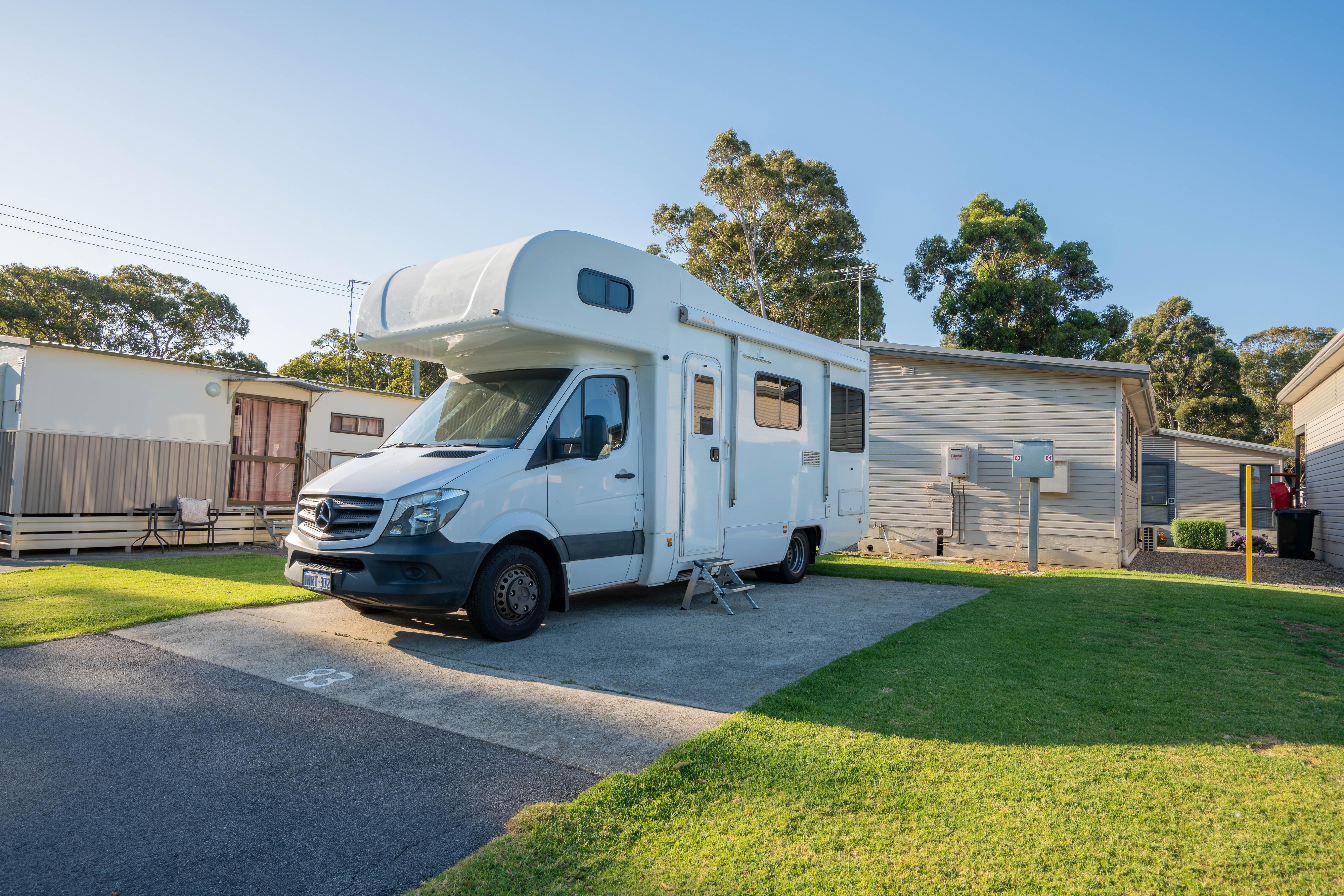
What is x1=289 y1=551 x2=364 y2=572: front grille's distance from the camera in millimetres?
5223

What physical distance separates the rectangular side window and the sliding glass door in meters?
10.1

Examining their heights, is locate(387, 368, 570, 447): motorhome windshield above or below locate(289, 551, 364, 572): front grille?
above

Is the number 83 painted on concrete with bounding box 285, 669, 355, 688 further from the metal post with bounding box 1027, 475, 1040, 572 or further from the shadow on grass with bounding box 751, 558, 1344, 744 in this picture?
the metal post with bounding box 1027, 475, 1040, 572

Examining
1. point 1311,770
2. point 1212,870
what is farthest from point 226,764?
point 1311,770

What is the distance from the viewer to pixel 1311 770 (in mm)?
3318

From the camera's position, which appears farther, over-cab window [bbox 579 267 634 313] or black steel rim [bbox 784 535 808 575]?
black steel rim [bbox 784 535 808 575]

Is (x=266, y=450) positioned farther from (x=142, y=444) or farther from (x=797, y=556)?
(x=797, y=556)

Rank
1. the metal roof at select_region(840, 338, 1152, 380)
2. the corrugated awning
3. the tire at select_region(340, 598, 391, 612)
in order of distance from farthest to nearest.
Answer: the corrugated awning < the metal roof at select_region(840, 338, 1152, 380) < the tire at select_region(340, 598, 391, 612)

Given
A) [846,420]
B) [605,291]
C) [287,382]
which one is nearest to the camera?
[605,291]

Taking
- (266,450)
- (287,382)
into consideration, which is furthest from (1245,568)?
(266,450)

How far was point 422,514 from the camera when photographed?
5.16 meters

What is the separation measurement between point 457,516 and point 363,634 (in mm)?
1445

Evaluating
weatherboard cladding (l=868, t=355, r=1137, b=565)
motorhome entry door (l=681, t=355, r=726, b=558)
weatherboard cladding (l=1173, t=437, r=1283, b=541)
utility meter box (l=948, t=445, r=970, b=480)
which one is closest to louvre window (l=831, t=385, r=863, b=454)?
motorhome entry door (l=681, t=355, r=726, b=558)

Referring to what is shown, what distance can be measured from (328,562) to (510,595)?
1256 millimetres
